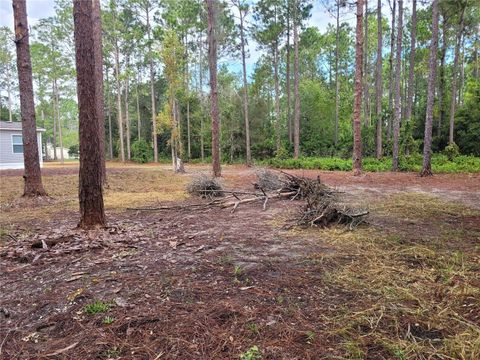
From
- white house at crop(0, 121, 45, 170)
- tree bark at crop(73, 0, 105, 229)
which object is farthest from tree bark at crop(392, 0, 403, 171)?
white house at crop(0, 121, 45, 170)

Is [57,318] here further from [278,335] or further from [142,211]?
[142,211]

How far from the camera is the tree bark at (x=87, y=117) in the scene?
461cm

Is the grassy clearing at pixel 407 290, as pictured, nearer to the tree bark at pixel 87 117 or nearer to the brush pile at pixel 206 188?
the tree bark at pixel 87 117

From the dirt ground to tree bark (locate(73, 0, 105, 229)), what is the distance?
44 centimetres

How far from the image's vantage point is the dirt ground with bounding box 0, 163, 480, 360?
6.82 ft

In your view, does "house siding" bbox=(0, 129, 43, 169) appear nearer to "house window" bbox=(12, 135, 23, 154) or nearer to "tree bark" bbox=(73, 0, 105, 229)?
"house window" bbox=(12, 135, 23, 154)

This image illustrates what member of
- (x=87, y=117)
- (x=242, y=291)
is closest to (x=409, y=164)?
(x=87, y=117)

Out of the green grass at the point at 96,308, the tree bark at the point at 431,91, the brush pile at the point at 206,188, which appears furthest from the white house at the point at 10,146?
the tree bark at the point at 431,91

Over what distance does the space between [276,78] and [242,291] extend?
22929mm

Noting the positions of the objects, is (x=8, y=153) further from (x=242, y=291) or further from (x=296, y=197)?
(x=242, y=291)

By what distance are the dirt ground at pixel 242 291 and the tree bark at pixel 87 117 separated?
0.44 meters

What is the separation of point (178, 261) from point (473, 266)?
314 centimetres

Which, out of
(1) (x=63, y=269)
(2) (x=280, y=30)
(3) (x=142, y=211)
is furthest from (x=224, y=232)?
(2) (x=280, y=30)

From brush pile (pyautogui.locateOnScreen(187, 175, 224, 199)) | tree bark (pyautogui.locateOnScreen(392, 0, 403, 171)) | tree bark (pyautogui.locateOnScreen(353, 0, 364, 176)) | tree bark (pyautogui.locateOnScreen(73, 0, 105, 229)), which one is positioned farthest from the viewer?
tree bark (pyautogui.locateOnScreen(392, 0, 403, 171))
